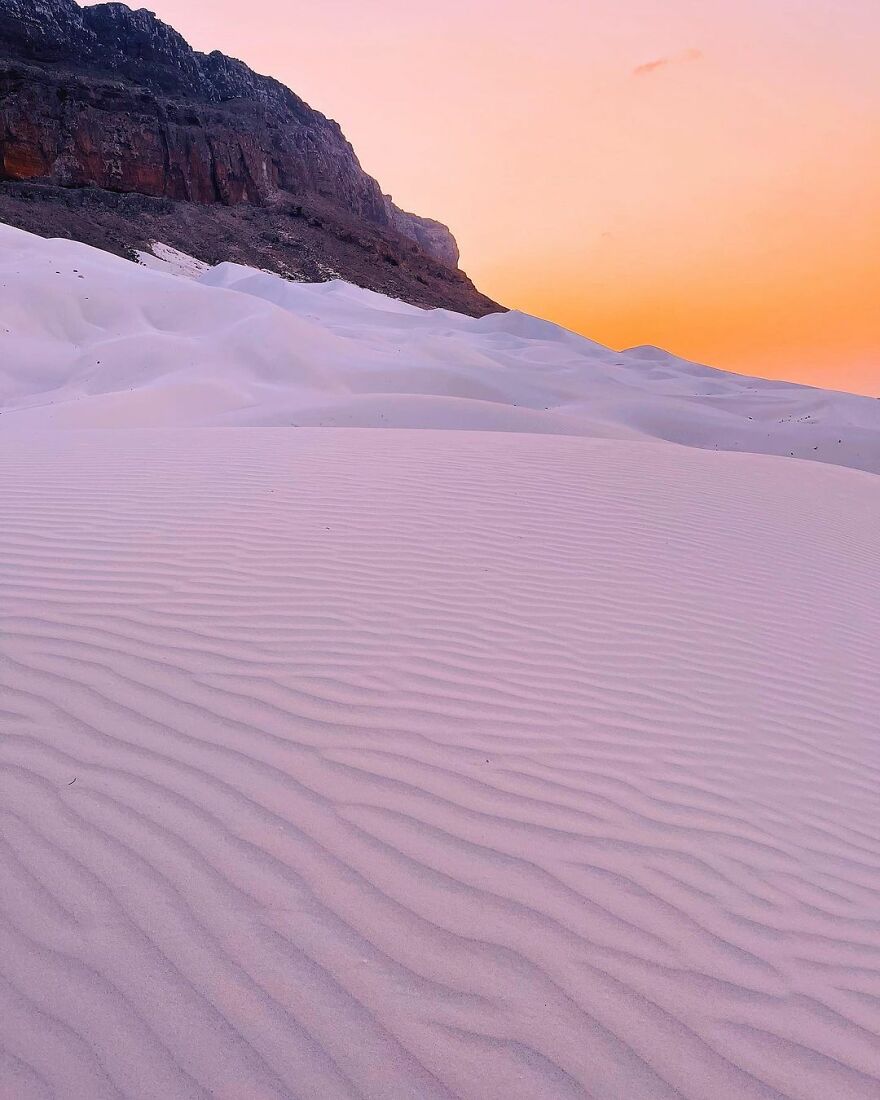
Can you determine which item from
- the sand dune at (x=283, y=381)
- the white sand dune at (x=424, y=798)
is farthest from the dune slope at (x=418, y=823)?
the sand dune at (x=283, y=381)

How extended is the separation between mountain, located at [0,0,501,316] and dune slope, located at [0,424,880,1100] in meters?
41.8

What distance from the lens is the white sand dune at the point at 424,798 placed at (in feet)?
5.87

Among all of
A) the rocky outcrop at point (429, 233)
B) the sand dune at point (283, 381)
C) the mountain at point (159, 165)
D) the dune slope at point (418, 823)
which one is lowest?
the dune slope at point (418, 823)

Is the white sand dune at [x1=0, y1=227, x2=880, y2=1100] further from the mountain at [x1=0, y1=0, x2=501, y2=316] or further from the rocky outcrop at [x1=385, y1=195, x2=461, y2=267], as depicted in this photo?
the rocky outcrop at [x1=385, y1=195, x2=461, y2=267]

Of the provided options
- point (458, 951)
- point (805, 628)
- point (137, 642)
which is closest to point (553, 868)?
point (458, 951)

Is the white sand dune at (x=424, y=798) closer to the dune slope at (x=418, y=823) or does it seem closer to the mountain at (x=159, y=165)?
the dune slope at (x=418, y=823)

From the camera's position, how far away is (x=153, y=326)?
21.8 metres

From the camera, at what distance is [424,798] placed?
8.42 ft

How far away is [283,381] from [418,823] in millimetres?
16828

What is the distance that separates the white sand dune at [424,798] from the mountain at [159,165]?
41190mm

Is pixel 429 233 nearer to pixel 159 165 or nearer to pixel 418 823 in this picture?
pixel 159 165

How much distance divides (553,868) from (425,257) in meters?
63.5

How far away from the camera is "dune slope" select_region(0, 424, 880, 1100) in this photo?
1779mm

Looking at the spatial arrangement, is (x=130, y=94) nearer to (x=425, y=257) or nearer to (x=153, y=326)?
(x=425, y=257)
